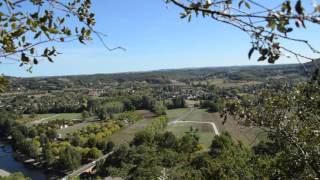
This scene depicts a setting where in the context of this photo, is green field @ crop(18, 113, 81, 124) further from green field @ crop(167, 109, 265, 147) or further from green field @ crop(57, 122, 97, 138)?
green field @ crop(167, 109, 265, 147)

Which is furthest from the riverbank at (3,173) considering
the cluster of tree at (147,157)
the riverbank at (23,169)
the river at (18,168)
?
the cluster of tree at (147,157)

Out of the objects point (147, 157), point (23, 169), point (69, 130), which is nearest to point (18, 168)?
point (23, 169)

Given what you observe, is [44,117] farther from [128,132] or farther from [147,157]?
[147,157]

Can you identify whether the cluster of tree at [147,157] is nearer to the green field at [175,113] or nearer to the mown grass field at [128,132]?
the mown grass field at [128,132]

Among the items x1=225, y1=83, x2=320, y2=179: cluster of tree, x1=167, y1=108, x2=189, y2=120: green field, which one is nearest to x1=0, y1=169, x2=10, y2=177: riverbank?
x1=167, y1=108, x2=189, y2=120: green field

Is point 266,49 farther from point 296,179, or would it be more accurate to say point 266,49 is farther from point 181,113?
point 181,113

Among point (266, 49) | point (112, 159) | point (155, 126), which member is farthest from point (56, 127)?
point (266, 49)
